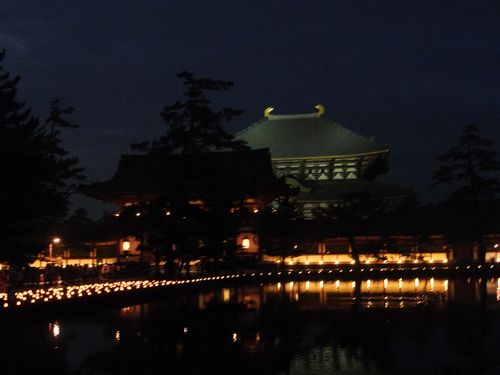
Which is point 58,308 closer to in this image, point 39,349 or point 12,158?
point 12,158

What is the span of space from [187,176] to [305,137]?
3320 centimetres

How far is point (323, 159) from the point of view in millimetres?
64750

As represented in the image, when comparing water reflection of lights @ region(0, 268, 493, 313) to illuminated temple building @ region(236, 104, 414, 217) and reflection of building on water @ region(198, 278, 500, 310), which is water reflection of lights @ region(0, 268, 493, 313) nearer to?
reflection of building on water @ region(198, 278, 500, 310)

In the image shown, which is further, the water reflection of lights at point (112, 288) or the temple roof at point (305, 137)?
the temple roof at point (305, 137)

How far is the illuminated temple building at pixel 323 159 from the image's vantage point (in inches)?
2404

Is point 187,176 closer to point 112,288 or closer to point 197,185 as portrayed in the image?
point 197,185

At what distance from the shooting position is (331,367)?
13102 millimetres

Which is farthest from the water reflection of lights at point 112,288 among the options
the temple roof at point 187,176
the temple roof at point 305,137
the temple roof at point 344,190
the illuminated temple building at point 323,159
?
the temple roof at point 305,137

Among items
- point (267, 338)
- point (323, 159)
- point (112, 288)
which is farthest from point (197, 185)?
point (323, 159)

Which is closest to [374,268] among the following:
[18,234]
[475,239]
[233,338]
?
[475,239]

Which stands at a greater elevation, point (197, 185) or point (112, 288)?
point (197, 185)

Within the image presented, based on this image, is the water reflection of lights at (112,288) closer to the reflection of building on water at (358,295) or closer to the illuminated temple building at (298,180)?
the reflection of building on water at (358,295)

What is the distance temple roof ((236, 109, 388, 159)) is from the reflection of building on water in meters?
27.1

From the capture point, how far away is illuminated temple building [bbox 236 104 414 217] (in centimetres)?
6106
